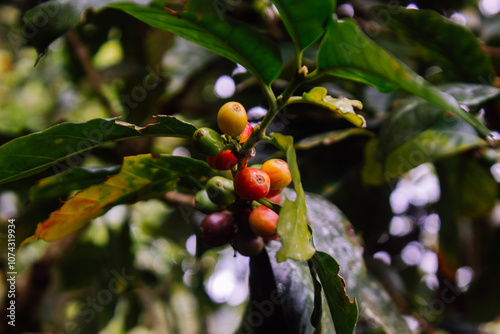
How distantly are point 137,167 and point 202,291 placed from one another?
136 centimetres

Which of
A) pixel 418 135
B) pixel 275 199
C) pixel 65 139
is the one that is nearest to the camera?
pixel 65 139

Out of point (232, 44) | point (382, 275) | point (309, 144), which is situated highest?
point (232, 44)

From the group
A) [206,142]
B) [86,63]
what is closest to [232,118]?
[206,142]

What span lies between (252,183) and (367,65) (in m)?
0.24

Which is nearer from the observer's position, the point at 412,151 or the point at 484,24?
the point at 412,151

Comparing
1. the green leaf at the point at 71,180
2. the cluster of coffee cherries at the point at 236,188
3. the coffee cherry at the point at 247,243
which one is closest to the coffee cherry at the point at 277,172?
the cluster of coffee cherries at the point at 236,188

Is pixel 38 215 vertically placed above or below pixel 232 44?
below

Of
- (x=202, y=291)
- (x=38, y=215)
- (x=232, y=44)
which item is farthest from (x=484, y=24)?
(x=38, y=215)

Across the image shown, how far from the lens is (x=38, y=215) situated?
146cm

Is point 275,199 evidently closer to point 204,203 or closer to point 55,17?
point 204,203

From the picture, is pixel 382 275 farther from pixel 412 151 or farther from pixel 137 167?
pixel 137 167

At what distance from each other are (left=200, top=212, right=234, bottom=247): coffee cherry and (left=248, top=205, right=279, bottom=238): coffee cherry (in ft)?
0.24

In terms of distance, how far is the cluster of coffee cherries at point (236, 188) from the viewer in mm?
620

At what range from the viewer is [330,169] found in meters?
1.05
